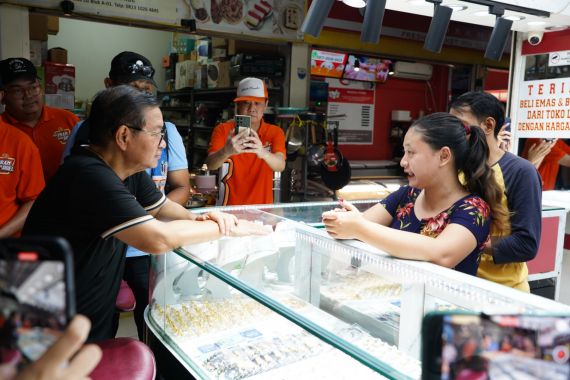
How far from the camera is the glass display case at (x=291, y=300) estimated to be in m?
1.51

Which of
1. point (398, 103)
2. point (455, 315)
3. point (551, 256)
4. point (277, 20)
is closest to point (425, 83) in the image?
point (398, 103)

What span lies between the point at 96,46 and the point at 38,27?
4.86 meters

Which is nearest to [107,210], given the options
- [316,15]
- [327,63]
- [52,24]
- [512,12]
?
[316,15]

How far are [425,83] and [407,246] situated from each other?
296 inches

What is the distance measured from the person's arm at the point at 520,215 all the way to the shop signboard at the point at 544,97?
105 inches

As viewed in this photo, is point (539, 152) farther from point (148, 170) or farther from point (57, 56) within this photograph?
point (57, 56)

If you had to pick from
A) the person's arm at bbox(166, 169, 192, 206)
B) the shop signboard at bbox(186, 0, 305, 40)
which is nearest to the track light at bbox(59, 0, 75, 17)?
the shop signboard at bbox(186, 0, 305, 40)

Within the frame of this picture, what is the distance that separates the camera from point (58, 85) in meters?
5.26

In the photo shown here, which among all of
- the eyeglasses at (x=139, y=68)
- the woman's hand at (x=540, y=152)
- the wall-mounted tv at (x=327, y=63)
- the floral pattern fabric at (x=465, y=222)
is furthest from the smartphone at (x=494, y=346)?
the wall-mounted tv at (x=327, y=63)

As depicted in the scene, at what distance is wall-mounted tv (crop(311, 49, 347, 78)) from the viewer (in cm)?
729

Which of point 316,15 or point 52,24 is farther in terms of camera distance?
point 52,24

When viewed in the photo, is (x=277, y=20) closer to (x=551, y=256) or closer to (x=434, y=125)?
(x=551, y=256)

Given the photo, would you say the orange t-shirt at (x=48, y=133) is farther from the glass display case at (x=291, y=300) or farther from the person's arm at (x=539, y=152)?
the person's arm at (x=539, y=152)

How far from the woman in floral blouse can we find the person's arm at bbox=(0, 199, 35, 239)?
1.85m
